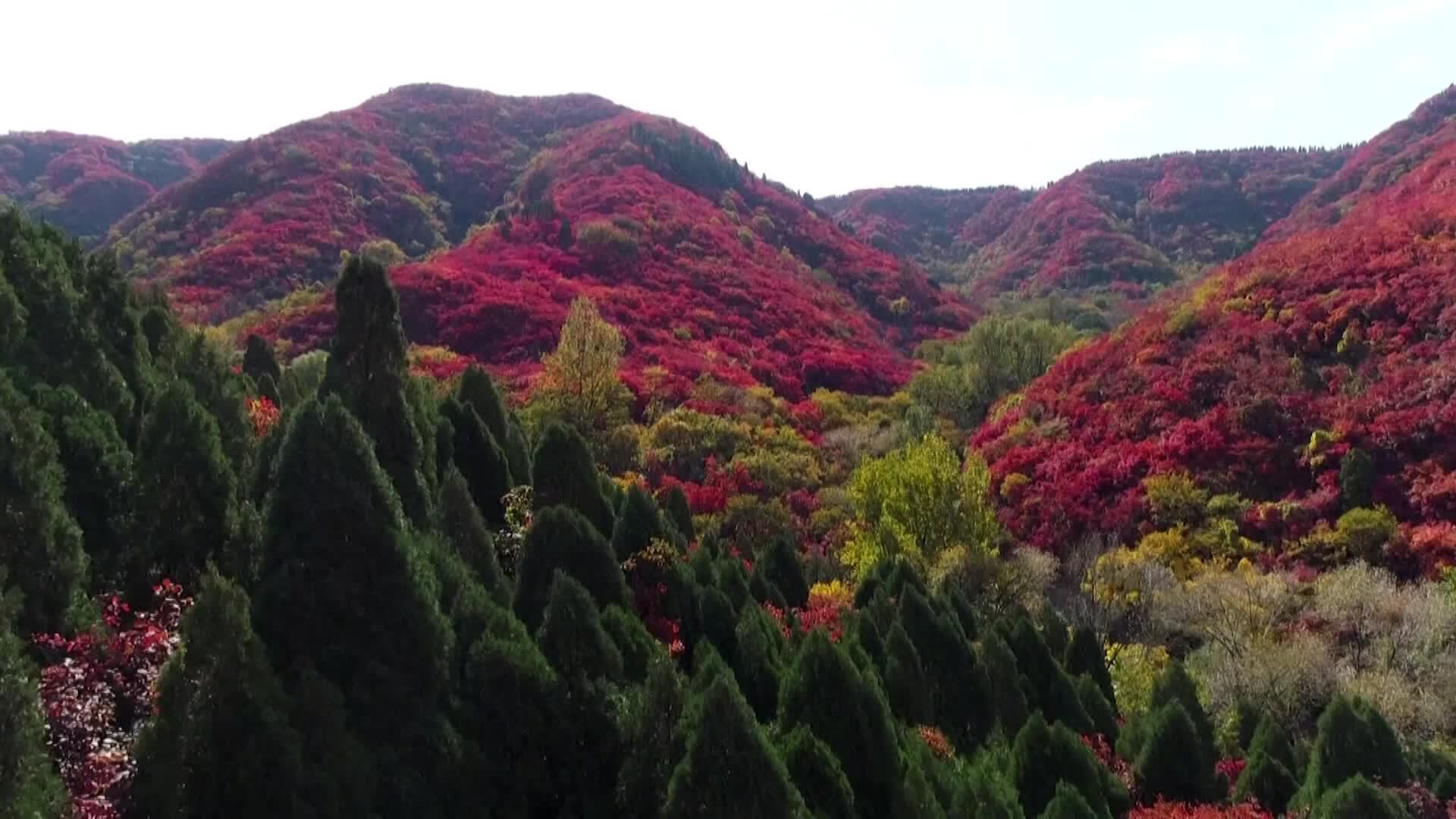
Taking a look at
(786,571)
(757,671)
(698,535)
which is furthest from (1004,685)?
(698,535)

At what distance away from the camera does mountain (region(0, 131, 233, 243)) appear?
4190 inches

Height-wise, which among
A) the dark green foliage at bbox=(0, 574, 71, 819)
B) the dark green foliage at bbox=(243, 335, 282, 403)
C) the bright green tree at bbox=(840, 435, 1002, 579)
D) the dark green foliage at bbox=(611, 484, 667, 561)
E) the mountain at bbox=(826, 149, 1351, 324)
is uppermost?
the mountain at bbox=(826, 149, 1351, 324)

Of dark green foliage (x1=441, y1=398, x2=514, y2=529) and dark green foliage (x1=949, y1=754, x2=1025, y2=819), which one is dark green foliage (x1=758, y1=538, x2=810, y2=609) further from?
dark green foliage (x1=949, y1=754, x2=1025, y2=819)

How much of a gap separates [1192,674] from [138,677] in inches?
871

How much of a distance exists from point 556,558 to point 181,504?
14.0 ft

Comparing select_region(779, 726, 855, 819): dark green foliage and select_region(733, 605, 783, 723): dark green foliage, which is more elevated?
select_region(779, 726, 855, 819): dark green foliage

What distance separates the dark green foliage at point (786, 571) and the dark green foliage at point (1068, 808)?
1156cm

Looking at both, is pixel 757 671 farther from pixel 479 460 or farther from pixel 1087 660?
pixel 1087 660

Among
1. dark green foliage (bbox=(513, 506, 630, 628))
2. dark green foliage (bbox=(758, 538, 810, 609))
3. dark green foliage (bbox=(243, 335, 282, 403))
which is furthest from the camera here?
dark green foliage (bbox=(243, 335, 282, 403))

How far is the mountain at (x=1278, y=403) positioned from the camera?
1271 inches

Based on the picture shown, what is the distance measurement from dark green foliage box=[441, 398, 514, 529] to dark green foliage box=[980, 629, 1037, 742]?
30.7 ft

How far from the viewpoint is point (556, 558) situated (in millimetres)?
12438

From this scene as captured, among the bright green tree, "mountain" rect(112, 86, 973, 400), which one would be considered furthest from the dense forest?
"mountain" rect(112, 86, 973, 400)

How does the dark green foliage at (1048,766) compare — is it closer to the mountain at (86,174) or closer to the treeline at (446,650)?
the treeline at (446,650)
